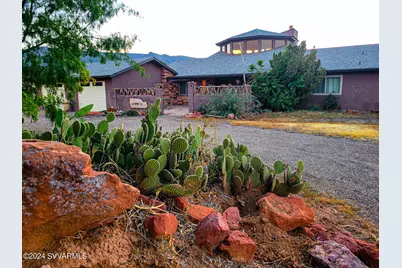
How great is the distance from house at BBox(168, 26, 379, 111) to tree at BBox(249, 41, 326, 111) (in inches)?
39.1

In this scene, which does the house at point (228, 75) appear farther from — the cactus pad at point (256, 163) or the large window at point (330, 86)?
the cactus pad at point (256, 163)

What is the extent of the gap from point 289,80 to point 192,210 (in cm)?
1182

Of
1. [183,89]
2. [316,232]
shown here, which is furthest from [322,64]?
[316,232]

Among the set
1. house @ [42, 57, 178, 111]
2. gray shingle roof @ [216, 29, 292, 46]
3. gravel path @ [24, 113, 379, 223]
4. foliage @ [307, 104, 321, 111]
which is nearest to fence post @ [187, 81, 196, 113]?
house @ [42, 57, 178, 111]

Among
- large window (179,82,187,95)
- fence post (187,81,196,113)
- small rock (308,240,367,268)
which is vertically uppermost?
large window (179,82,187,95)

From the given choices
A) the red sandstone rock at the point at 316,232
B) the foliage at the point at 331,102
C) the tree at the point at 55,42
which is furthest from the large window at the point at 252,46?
the red sandstone rock at the point at 316,232

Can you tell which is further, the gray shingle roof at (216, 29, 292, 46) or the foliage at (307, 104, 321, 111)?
the gray shingle roof at (216, 29, 292, 46)

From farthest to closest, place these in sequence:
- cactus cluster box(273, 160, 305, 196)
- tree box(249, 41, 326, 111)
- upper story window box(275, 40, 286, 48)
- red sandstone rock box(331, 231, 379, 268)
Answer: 1. upper story window box(275, 40, 286, 48)
2. tree box(249, 41, 326, 111)
3. cactus cluster box(273, 160, 305, 196)
4. red sandstone rock box(331, 231, 379, 268)

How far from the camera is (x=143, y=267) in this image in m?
1.34

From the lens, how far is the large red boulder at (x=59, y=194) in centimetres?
118

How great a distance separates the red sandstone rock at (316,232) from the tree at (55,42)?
3.03 m

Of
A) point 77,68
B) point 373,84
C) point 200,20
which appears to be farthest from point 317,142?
point 373,84

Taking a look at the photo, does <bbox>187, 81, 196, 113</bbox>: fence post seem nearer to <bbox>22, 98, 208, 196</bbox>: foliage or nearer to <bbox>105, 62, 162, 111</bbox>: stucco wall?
<bbox>105, 62, 162, 111</bbox>: stucco wall

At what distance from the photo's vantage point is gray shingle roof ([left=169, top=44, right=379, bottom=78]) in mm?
12898
